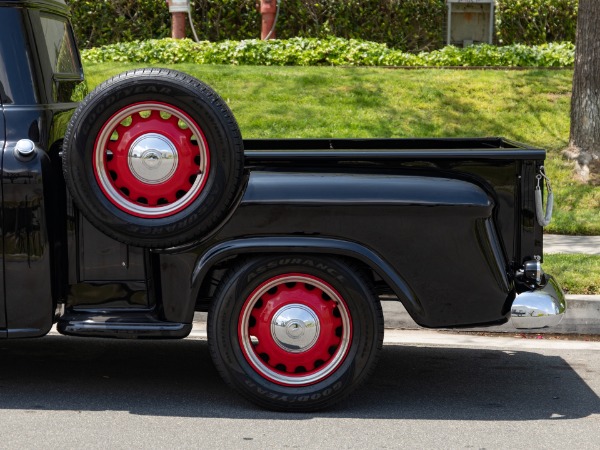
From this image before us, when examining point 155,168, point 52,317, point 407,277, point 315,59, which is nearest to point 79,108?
point 155,168

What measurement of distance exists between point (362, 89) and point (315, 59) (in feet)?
7.03

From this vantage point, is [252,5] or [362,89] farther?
[252,5]

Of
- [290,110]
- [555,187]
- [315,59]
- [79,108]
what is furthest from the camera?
[315,59]

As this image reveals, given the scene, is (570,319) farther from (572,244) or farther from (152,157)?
(152,157)

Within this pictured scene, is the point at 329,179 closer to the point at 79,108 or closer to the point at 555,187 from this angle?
the point at 79,108

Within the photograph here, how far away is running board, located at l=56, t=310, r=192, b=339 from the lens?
504cm

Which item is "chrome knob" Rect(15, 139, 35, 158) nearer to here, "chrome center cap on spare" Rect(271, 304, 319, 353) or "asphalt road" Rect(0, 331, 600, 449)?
"asphalt road" Rect(0, 331, 600, 449)

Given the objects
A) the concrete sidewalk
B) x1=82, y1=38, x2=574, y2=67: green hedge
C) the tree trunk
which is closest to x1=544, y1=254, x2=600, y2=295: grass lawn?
the concrete sidewalk

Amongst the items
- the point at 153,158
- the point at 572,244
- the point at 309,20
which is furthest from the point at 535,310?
the point at 309,20

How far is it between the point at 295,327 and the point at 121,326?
0.84 m

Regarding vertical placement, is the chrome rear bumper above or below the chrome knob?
below

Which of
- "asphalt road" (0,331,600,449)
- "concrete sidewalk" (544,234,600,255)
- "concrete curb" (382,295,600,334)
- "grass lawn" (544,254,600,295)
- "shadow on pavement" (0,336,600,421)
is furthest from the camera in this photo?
"concrete sidewalk" (544,234,600,255)

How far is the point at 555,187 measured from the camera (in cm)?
1074

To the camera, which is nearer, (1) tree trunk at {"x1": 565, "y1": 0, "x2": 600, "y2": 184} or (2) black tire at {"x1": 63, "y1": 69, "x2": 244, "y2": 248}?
(2) black tire at {"x1": 63, "y1": 69, "x2": 244, "y2": 248}
